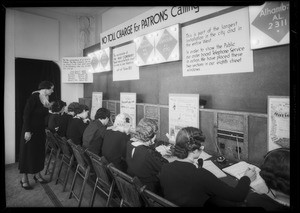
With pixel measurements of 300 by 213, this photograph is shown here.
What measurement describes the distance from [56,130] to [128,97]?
4.55 ft

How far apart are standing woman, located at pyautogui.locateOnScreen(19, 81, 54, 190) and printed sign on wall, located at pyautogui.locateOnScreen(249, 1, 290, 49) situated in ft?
8.82

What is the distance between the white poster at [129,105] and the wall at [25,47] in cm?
211

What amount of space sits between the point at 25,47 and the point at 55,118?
1.82m

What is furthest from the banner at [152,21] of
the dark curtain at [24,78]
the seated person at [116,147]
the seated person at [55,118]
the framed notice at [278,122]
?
the seated person at [116,147]

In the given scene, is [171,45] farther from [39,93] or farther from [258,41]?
[39,93]

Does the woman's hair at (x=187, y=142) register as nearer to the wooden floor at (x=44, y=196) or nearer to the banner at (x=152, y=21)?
the wooden floor at (x=44, y=196)

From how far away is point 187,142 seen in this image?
162cm

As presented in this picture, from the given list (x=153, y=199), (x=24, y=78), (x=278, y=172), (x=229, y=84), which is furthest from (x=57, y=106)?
(x=278, y=172)

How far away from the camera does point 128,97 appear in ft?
12.7

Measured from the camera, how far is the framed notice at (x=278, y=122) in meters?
1.92

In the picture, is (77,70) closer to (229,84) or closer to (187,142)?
(229,84)

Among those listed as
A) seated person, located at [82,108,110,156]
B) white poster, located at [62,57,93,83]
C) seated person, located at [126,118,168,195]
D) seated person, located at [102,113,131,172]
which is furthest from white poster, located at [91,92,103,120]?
seated person, located at [126,118,168,195]
